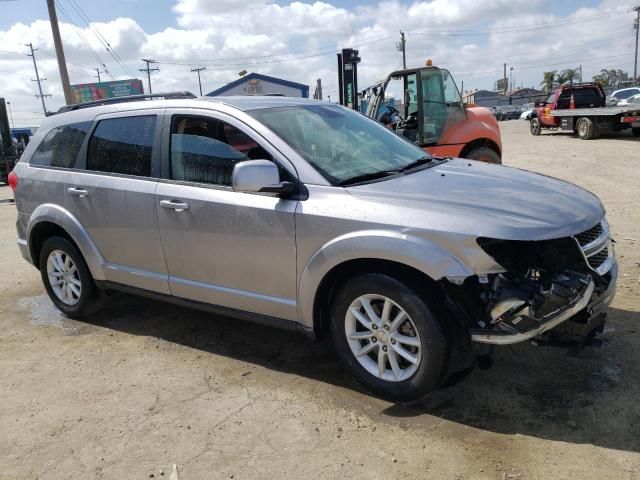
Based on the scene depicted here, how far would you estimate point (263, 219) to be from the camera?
138 inches

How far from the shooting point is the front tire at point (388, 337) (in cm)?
304

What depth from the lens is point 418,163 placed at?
13.3 ft

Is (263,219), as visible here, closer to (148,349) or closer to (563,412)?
(148,349)

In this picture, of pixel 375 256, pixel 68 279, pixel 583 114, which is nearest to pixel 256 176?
pixel 375 256

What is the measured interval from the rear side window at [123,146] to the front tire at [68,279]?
2.71 ft

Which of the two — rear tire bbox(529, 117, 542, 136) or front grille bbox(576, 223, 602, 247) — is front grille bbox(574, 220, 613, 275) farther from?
rear tire bbox(529, 117, 542, 136)

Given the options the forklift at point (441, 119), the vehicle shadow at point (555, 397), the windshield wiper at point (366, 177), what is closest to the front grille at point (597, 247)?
the vehicle shadow at point (555, 397)

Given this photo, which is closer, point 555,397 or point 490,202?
point 490,202

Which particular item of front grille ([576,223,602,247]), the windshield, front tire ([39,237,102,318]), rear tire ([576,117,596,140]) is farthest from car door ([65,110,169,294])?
rear tire ([576,117,596,140])

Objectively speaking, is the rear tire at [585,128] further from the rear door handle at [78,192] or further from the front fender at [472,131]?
the rear door handle at [78,192]

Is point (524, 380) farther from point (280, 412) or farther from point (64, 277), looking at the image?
point (64, 277)

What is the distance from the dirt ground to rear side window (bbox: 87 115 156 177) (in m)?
1.43

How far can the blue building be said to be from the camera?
2614 cm

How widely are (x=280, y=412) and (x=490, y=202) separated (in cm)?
175
